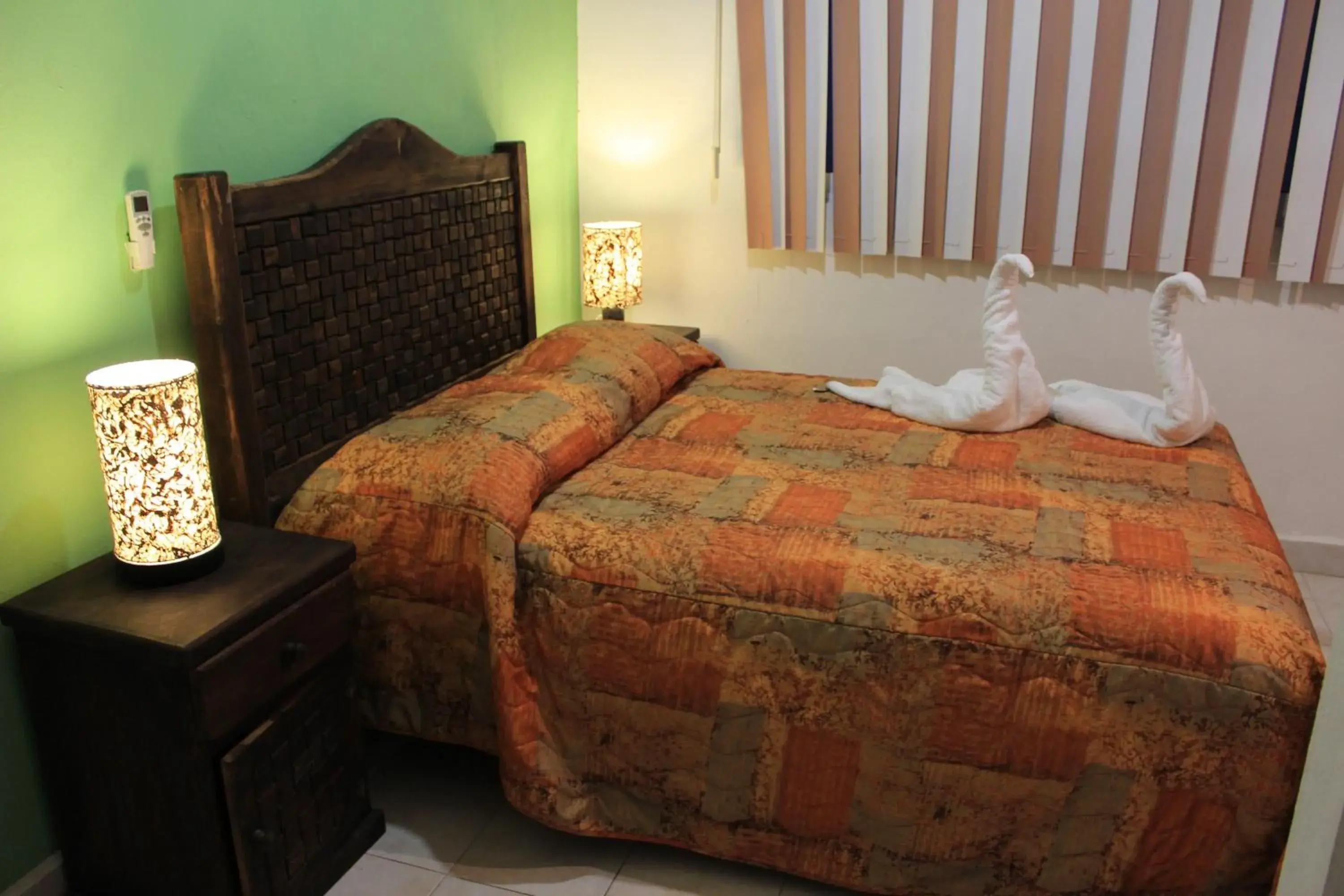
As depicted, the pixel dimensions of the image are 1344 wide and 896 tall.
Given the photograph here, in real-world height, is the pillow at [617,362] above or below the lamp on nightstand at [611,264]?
below

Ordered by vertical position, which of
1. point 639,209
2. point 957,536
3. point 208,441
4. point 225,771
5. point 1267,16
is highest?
point 1267,16

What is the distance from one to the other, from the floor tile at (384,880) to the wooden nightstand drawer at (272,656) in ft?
1.42

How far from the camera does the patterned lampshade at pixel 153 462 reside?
148 cm

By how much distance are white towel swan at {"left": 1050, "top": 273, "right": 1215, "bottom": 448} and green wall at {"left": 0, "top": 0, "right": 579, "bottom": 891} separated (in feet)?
6.17

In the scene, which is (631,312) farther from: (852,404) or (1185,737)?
(1185,737)

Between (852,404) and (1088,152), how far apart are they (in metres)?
1.07

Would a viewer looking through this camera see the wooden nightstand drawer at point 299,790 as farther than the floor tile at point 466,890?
No

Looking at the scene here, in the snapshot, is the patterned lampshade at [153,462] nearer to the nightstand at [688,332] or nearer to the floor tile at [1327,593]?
the nightstand at [688,332]

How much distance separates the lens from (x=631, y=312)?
3.63 m

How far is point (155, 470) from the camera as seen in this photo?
1.52m

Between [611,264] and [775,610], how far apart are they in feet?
5.89

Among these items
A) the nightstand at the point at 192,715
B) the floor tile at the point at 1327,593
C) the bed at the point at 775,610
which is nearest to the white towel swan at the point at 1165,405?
the bed at the point at 775,610

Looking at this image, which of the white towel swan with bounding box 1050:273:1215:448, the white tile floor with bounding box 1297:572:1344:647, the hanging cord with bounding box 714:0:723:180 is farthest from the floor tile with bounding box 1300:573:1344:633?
the hanging cord with bounding box 714:0:723:180

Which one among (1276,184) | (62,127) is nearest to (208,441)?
(62,127)
